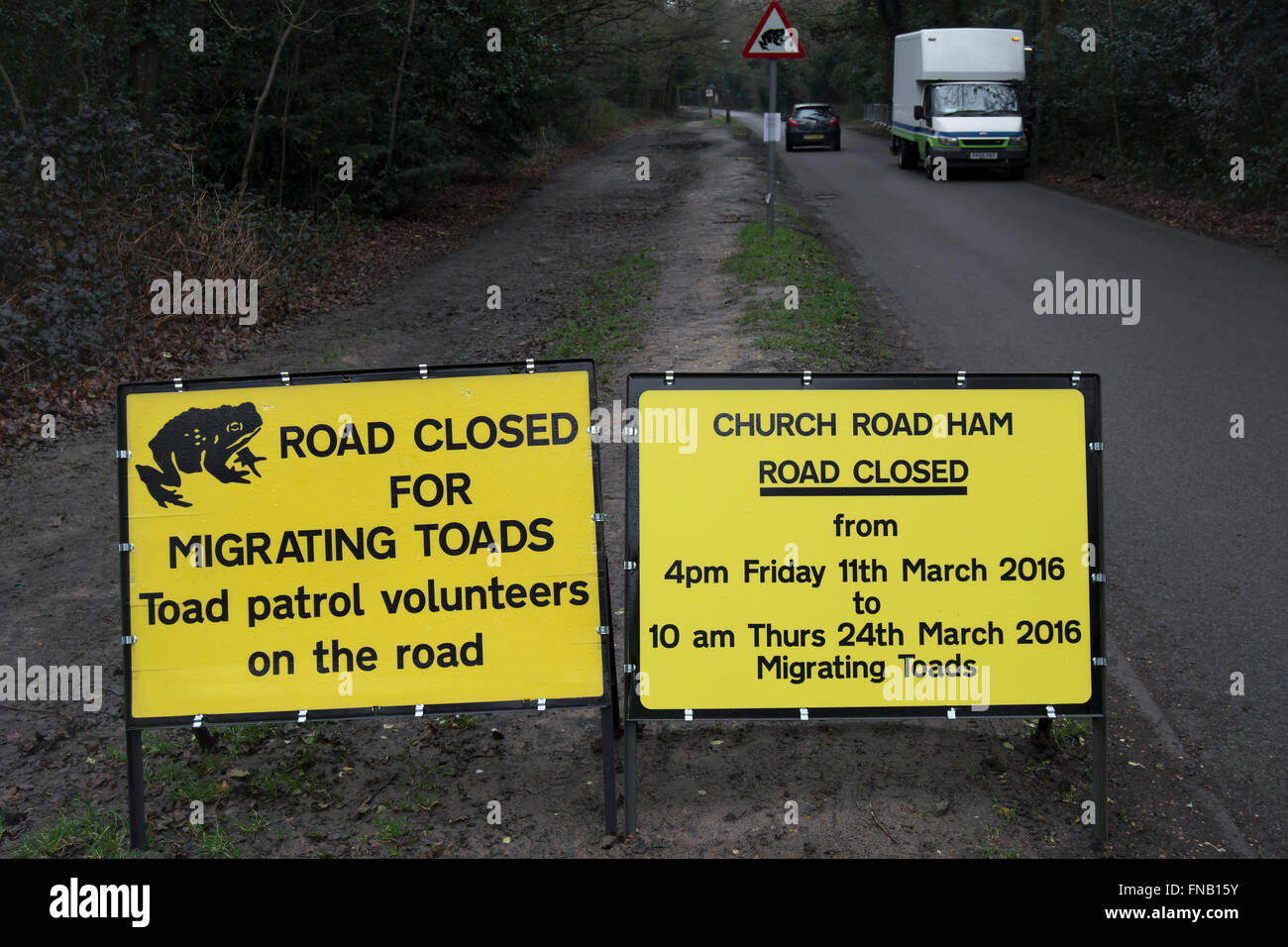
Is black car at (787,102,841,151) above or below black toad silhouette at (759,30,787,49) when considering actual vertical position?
above

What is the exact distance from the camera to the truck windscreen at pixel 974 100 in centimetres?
2828

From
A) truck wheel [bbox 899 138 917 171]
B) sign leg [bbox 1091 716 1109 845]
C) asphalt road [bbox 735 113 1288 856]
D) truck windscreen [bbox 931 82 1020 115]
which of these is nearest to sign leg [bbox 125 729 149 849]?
sign leg [bbox 1091 716 1109 845]

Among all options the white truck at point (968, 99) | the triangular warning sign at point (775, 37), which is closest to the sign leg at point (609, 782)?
the triangular warning sign at point (775, 37)

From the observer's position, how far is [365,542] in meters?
4.05

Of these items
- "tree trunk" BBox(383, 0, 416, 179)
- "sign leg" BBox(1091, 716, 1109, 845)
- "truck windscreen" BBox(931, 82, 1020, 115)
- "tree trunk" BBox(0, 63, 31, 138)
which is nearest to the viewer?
"sign leg" BBox(1091, 716, 1109, 845)

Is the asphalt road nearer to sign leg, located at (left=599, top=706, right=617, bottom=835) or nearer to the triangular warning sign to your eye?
sign leg, located at (left=599, top=706, right=617, bottom=835)

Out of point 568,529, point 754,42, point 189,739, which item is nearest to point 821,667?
point 568,529

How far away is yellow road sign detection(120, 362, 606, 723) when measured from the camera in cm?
399

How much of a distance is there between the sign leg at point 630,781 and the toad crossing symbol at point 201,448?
61.1 inches

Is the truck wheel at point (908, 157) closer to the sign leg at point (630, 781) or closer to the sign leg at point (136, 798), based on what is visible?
the sign leg at point (630, 781)

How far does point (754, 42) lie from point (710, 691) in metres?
12.8

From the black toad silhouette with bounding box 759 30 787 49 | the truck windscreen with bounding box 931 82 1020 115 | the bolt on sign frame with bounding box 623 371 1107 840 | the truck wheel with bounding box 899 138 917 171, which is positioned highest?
the truck windscreen with bounding box 931 82 1020 115
